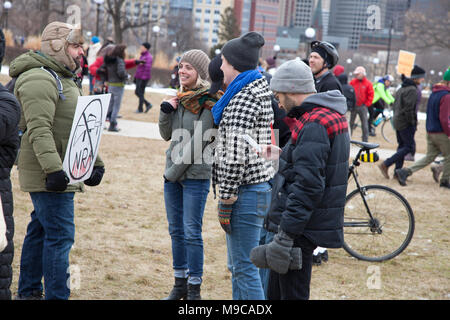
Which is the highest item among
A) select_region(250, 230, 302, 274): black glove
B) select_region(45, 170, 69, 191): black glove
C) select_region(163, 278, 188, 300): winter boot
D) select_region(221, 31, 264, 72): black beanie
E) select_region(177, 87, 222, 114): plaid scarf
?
select_region(221, 31, 264, 72): black beanie

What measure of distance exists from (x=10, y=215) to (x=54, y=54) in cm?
119

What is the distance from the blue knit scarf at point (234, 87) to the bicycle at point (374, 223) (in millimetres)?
2561

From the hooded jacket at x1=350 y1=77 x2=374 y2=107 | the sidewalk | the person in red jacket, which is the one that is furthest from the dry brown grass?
the hooded jacket at x1=350 y1=77 x2=374 y2=107

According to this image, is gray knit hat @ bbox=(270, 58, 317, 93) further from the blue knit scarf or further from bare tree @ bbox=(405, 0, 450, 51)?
bare tree @ bbox=(405, 0, 450, 51)

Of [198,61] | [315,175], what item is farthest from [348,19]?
[315,175]

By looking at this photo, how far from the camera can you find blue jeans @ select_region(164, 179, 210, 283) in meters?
4.29

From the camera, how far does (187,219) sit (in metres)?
4.30

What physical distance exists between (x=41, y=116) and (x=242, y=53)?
134 centimetres

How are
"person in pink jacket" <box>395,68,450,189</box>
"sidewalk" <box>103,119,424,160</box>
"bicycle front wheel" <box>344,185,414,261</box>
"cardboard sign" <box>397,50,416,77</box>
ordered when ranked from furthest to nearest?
"cardboard sign" <box>397,50,416,77</box> → "sidewalk" <box>103,119,424,160</box> → "person in pink jacket" <box>395,68,450,189</box> → "bicycle front wheel" <box>344,185,414,261</box>

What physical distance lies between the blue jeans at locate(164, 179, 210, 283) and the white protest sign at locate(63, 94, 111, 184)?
0.66 metres

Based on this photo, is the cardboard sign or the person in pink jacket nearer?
the person in pink jacket

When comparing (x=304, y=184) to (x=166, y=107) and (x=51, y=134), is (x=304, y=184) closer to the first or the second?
(x=166, y=107)

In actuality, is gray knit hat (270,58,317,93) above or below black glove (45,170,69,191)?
above
